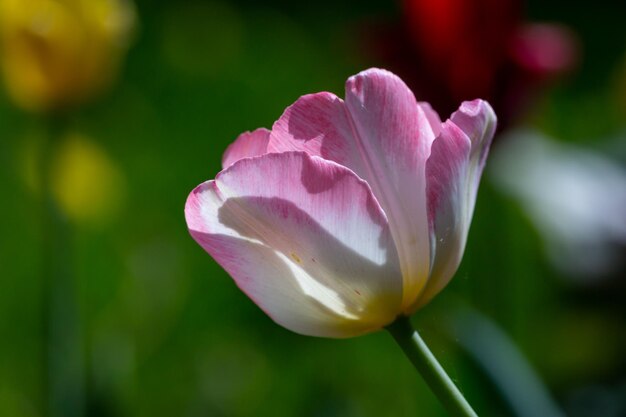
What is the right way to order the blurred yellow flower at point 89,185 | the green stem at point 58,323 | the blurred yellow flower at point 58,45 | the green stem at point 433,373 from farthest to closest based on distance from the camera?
the blurred yellow flower at point 89,185, the blurred yellow flower at point 58,45, the green stem at point 58,323, the green stem at point 433,373

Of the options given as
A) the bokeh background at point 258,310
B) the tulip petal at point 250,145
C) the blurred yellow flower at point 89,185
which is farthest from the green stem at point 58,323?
the tulip petal at point 250,145

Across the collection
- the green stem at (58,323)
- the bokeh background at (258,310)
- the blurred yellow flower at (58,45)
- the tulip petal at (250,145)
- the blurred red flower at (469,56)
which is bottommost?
the bokeh background at (258,310)

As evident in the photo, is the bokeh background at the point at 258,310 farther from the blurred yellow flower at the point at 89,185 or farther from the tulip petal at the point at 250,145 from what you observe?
the tulip petal at the point at 250,145

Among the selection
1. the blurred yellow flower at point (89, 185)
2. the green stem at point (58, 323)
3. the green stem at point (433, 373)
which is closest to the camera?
the green stem at point (433, 373)

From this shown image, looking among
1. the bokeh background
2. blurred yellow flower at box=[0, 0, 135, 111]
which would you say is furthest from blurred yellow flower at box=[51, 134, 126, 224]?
blurred yellow flower at box=[0, 0, 135, 111]

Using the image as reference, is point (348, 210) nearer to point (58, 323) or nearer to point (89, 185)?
point (58, 323)

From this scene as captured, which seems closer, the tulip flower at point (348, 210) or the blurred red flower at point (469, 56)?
the tulip flower at point (348, 210)

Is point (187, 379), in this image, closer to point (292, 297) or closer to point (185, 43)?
point (292, 297)
